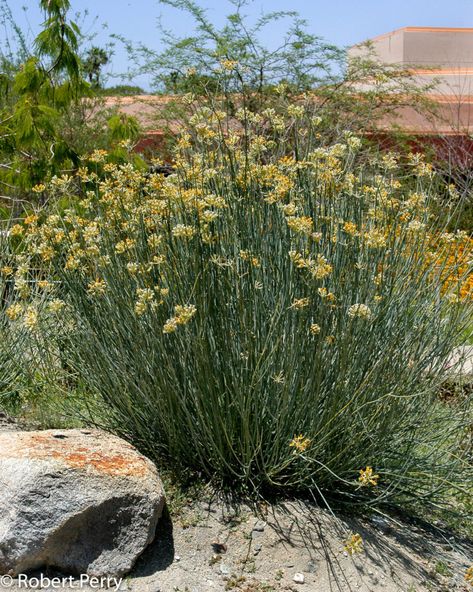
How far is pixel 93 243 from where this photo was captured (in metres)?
4.54

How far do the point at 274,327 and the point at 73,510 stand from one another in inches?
44.4

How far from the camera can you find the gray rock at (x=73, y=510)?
3.78 meters

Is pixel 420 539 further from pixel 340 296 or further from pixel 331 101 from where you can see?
pixel 331 101

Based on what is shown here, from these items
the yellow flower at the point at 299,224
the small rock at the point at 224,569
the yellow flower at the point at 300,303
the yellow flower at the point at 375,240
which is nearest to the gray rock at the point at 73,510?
the small rock at the point at 224,569

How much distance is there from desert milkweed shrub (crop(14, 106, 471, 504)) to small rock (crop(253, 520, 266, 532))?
19 cm

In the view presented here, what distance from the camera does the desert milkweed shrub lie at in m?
4.17

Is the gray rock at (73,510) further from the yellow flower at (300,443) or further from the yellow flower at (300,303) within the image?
the yellow flower at (300,303)

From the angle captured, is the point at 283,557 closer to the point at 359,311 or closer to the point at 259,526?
the point at 259,526

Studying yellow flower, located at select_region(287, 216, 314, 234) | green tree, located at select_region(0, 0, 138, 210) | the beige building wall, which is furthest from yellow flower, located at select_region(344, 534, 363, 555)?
the beige building wall

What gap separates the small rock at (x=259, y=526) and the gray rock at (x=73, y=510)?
17.4 inches

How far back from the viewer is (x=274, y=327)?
408cm

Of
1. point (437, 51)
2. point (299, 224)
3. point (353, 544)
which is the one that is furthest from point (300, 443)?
point (437, 51)

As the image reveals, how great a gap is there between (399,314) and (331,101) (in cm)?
1129

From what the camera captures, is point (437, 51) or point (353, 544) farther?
point (437, 51)
